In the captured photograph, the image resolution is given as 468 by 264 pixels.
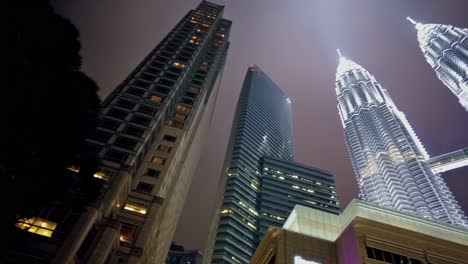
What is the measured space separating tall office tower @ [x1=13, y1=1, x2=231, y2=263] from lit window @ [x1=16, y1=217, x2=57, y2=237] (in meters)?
0.10

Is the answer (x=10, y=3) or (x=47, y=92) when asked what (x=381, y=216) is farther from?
(x=10, y=3)

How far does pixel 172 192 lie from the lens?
6406cm

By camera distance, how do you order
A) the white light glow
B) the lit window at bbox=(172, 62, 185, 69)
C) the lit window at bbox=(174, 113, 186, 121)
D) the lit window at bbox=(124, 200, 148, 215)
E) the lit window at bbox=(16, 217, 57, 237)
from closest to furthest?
the lit window at bbox=(16, 217, 57, 237)
the white light glow
the lit window at bbox=(124, 200, 148, 215)
the lit window at bbox=(174, 113, 186, 121)
the lit window at bbox=(172, 62, 185, 69)

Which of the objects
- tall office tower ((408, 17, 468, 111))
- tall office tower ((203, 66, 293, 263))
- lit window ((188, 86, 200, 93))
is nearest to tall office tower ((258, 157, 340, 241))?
tall office tower ((203, 66, 293, 263))

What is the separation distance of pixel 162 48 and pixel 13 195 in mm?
68932

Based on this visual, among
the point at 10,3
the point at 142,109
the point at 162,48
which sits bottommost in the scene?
the point at 10,3

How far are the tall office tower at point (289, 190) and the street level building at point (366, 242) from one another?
276ft

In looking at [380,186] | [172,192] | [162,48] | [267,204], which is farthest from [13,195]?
[380,186]

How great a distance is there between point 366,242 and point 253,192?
105 m

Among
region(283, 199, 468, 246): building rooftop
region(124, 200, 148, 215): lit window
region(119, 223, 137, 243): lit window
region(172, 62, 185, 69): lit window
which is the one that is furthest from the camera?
region(172, 62, 185, 69): lit window

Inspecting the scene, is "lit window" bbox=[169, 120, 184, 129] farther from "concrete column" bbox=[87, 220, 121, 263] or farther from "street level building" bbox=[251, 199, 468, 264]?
"street level building" bbox=[251, 199, 468, 264]

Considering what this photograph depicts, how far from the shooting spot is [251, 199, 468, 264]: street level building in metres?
34.8

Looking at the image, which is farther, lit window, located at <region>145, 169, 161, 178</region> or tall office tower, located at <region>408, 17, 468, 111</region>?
tall office tower, located at <region>408, 17, 468, 111</region>

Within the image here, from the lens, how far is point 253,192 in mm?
139000
